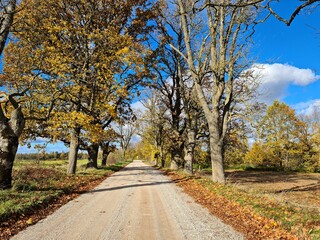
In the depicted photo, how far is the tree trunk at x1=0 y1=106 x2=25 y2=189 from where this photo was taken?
9.32 metres

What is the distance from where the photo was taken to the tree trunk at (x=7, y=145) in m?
9.32

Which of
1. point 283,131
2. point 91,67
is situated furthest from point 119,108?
point 283,131

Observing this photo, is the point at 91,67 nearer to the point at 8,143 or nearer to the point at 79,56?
the point at 79,56

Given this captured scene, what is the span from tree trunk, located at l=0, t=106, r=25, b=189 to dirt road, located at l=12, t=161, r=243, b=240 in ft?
9.36

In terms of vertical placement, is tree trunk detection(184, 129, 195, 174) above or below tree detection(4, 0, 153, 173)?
below

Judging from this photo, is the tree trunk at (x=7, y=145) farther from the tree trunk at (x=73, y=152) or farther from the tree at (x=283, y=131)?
the tree at (x=283, y=131)

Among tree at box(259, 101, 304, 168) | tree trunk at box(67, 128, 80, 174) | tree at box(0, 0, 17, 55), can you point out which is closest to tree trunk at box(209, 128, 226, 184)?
tree trunk at box(67, 128, 80, 174)

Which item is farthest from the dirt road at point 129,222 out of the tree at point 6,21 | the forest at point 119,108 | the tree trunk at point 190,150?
the tree trunk at point 190,150

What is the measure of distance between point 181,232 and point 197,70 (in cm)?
1148

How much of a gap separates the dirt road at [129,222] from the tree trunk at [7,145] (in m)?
2.85

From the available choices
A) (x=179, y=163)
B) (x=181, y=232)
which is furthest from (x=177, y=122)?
(x=181, y=232)

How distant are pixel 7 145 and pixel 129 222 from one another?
6245mm

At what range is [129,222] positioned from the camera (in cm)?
614

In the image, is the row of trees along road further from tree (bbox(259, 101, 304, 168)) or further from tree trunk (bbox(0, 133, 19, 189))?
tree (bbox(259, 101, 304, 168))
